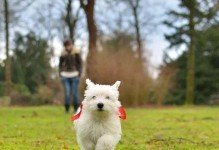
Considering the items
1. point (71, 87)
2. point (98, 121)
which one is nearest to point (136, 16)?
point (71, 87)

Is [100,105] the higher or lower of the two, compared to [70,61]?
lower

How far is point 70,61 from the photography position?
14.9 meters

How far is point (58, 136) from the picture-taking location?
9047 millimetres

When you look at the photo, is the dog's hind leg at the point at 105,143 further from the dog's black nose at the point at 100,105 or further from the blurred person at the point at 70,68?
the blurred person at the point at 70,68

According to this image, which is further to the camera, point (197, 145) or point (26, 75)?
point (26, 75)

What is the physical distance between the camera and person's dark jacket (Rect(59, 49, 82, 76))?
1480 cm

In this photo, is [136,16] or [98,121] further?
[136,16]

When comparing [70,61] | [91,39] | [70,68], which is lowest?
[70,68]

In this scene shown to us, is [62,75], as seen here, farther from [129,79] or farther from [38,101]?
[38,101]

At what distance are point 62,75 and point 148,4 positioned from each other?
79.4 feet

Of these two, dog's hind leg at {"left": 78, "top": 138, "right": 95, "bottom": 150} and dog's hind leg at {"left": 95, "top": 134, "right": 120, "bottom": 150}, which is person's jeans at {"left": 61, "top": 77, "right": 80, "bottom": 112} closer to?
dog's hind leg at {"left": 78, "top": 138, "right": 95, "bottom": 150}

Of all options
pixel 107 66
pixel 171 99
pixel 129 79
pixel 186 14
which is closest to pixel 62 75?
pixel 107 66

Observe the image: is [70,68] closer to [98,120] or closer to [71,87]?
[71,87]

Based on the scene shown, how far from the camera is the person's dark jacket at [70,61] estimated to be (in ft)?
48.6
